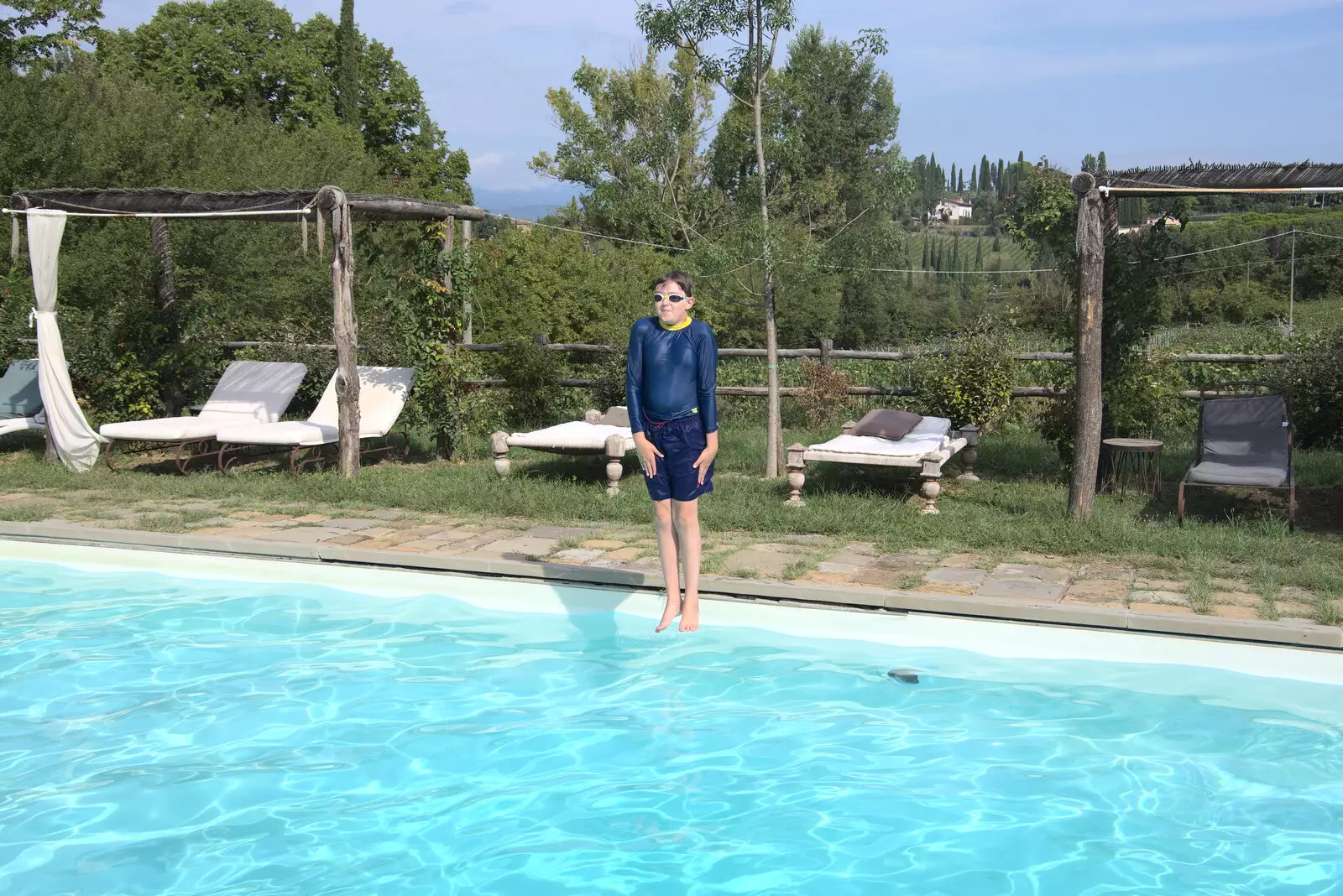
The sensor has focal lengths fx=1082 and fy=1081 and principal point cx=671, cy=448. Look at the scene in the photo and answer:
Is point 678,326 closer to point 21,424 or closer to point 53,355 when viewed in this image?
point 53,355

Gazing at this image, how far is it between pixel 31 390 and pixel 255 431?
391cm

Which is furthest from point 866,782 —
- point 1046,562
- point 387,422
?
point 387,422

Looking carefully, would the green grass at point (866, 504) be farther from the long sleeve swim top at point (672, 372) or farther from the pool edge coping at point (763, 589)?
the long sleeve swim top at point (672, 372)

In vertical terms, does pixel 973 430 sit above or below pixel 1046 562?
above

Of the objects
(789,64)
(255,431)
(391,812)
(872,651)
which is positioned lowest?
(391,812)

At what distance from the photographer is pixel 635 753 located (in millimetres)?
5148

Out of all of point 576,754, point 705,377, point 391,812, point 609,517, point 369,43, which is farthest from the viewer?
point 369,43

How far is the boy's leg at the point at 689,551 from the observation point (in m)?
5.66

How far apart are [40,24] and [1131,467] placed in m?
25.4

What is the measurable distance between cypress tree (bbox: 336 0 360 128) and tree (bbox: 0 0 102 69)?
434 inches

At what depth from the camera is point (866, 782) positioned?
4852 mm

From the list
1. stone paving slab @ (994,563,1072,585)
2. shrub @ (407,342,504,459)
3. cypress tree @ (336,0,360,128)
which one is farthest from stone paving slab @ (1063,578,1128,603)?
cypress tree @ (336,0,360,128)

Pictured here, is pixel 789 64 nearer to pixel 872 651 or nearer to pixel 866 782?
pixel 872 651

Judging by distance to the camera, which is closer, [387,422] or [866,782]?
[866,782]
